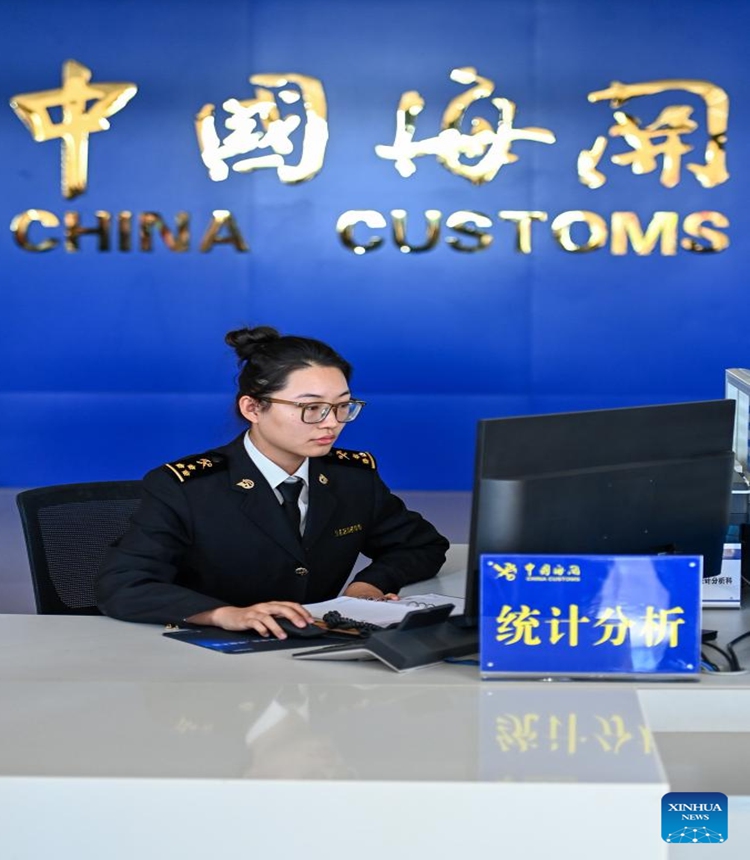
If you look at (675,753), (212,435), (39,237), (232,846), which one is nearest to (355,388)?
(212,435)

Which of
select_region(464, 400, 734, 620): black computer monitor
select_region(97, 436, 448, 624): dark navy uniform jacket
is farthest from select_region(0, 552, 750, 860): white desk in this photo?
select_region(97, 436, 448, 624): dark navy uniform jacket

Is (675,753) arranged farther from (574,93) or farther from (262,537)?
(574,93)

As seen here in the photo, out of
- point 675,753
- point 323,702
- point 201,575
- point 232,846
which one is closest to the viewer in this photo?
point 232,846

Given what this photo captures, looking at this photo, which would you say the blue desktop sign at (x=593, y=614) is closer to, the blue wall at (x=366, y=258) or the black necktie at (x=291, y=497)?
the black necktie at (x=291, y=497)

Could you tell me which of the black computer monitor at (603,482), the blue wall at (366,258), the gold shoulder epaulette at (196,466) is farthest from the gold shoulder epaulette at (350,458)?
the blue wall at (366,258)

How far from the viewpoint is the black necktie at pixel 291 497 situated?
255 centimetres

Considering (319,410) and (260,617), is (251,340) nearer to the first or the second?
(319,410)

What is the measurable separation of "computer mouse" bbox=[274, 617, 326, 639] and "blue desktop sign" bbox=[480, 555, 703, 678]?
358 mm

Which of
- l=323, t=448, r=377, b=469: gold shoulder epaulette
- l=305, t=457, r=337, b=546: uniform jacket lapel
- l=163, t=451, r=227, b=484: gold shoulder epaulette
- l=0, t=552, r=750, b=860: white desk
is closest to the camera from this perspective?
l=0, t=552, r=750, b=860: white desk

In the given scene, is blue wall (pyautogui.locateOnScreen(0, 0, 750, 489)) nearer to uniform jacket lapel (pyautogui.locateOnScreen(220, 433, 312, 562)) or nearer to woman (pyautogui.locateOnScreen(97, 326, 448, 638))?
woman (pyautogui.locateOnScreen(97, 326, 448, 638))

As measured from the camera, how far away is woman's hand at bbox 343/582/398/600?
8.00 ft

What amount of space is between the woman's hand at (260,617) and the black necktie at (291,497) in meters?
0.45

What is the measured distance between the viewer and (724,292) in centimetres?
636

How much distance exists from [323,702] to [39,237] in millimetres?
5177
